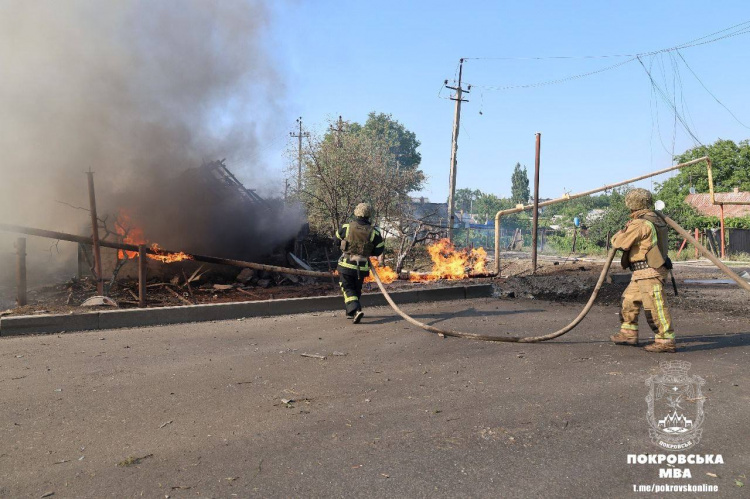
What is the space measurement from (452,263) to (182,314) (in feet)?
26.4

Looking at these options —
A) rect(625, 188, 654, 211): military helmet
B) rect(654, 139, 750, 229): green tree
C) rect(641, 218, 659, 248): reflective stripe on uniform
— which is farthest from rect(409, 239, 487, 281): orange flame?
rect(654, 139, 750, 229): green tree

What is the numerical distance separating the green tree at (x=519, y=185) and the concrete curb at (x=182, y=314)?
88.1m

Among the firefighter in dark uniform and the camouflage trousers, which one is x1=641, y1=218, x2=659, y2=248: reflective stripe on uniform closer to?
the camouflage trousers

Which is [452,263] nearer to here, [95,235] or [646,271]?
[646,271]

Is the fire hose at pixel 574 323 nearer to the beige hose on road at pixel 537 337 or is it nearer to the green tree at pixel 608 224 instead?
the beige hose on road at pixel 537 337

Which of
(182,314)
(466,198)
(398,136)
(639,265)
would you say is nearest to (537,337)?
(639,265)

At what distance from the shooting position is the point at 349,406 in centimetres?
426

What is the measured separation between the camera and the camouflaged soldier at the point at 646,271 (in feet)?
19.7

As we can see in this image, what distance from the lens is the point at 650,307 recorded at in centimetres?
605

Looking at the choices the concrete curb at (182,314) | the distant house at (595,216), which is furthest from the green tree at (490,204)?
the concrete curb at (182,314)

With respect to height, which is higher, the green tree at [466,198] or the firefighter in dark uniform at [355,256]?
the green tree at [466,198]

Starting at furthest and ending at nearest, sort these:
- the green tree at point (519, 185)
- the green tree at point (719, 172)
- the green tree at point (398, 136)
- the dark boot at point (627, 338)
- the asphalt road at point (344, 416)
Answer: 1. the green tree at point (519, 185)
2. the green tree at point (398, 136)
3. the green tree at point (719, 172)
4. the dark boot at point (627, 338)
5. the asphalt road at point (344, 416)

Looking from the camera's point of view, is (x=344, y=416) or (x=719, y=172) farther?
(x=719, y=172)

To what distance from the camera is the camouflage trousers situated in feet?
19.5
